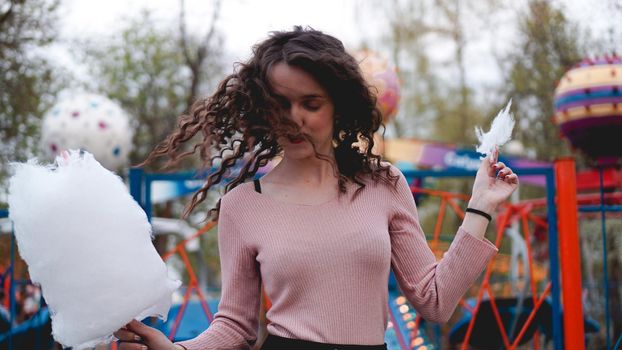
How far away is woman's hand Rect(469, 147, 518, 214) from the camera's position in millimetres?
1790

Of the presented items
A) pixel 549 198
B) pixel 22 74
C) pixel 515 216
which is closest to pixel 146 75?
pixel 22 74

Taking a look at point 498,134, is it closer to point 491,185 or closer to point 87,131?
point 491,185

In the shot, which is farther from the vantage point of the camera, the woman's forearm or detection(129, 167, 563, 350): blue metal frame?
detection(129, 167, 563, 350): blue metal frame

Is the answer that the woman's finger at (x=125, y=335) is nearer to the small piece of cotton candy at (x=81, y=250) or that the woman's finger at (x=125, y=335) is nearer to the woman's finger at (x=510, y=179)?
the small piece of cotton candy at (x=81, y=250)

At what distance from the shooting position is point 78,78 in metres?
12.7

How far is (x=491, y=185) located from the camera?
71.8 inches

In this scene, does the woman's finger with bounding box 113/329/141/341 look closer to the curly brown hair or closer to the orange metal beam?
the curly brown hair

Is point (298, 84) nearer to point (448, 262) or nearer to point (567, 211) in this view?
point (448, 262)

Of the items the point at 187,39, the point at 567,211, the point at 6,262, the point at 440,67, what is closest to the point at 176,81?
the point at 187,39

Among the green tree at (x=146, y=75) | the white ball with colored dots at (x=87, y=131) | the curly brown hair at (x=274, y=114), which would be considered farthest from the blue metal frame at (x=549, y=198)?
the green tree at (x=146, y=75)

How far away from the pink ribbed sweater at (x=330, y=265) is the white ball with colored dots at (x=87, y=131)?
518 cm

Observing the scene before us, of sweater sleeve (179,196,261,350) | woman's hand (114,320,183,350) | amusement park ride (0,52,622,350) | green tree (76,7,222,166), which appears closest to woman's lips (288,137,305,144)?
sweater sleeve (179,196,261,350)

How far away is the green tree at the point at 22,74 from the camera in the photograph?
10.1 metres

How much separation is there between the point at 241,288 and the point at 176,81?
14417 mm
